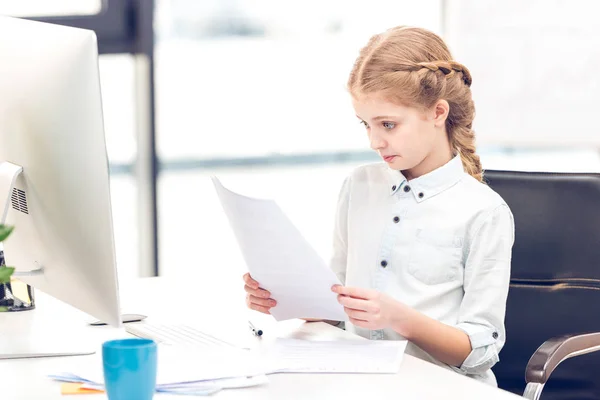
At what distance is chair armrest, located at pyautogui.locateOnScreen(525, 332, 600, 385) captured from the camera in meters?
1.37

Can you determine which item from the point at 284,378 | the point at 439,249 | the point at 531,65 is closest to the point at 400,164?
the point at 439,249

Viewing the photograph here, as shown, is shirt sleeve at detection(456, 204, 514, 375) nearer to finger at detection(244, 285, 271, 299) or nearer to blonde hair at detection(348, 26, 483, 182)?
blonde hair at detection(348, 26, 483, 182)

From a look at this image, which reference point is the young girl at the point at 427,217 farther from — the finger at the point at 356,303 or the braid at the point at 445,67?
the finger at the point at 356,303

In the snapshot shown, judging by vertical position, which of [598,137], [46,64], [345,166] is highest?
[46,64]

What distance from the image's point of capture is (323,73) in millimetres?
3406

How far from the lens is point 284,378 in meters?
1.16

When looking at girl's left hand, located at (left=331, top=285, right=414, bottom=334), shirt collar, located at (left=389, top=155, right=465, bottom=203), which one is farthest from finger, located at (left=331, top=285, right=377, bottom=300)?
shirt collar, located at (left=389, top=155, right=465, bottom=203)

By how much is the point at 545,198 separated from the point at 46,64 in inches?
38.4

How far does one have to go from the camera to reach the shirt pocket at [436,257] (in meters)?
1.50

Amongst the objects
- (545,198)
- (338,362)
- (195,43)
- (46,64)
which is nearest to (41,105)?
(46,64)

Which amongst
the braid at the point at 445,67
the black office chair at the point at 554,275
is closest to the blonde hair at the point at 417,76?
the braid at the point at 445,67

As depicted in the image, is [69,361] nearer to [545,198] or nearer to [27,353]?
[27,353]

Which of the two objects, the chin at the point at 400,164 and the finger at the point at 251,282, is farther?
the chin at the point at 400,164

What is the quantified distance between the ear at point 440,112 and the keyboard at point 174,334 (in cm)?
55
